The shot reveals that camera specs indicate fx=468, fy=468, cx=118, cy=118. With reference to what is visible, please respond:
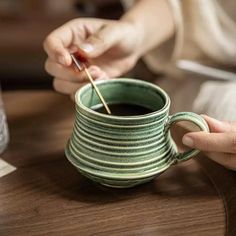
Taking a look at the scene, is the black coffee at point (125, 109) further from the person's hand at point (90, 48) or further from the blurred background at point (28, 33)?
the blurred background at point (28, 33)

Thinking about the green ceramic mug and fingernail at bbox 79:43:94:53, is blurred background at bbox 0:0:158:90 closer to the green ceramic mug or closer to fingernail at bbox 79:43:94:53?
fingernail at bbox 79:43:94:53

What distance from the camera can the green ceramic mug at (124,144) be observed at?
0.47 meters

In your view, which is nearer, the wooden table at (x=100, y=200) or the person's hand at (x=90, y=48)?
the wooden table at (x=100, y=200)

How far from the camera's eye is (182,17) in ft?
2.97

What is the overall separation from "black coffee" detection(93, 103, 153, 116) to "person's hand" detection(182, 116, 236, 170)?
6 cm

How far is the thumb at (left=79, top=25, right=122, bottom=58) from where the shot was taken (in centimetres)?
64

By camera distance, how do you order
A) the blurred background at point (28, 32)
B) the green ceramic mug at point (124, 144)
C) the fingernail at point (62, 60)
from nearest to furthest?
the green ceramic mug at point (124, 144), the fingernail at point (62, 60), the blurred background at point (28, 32)

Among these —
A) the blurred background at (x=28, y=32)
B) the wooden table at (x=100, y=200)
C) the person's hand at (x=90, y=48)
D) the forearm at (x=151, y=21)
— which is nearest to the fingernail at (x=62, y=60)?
the person's hand at (x=90, y=48)

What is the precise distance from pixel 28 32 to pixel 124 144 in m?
1.11

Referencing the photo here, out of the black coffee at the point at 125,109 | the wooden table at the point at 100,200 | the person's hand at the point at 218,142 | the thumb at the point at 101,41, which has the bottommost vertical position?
the wooden table at the point at 100,200

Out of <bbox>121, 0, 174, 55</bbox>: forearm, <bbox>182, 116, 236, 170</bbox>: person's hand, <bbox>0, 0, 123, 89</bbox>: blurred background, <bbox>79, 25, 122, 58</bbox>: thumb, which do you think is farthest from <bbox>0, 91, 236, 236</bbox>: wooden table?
<bbox>0, 0, 123, 89</bbox>: blurred background

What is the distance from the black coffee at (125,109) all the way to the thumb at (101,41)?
110 millimetres

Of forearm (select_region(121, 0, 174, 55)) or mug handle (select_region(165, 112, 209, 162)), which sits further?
forearm (select_region(121, 0, 174, 55))

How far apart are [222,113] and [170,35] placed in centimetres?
27
